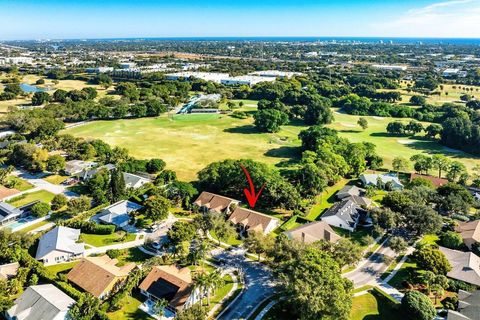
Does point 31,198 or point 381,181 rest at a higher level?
point 381,181

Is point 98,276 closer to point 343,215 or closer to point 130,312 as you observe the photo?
point 130,312

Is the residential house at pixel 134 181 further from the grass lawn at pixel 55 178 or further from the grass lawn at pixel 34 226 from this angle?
the grass lawn at pixel 34 226

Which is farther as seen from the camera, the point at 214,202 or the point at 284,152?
the point at 284,152

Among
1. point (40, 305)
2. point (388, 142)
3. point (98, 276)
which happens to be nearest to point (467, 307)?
point (98, 276)

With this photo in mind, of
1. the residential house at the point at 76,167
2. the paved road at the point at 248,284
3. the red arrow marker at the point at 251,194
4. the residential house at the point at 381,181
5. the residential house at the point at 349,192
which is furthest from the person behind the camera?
the residential house at the point at 76,167

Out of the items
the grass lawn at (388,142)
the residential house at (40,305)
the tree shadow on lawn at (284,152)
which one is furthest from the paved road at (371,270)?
the tree shadow on lawn at (284,152)

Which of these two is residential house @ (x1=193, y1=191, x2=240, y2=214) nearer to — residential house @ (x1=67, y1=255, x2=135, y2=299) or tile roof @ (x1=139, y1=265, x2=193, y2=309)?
tile roof @ (x1=139, y1=265, x2=193, y2=309)
